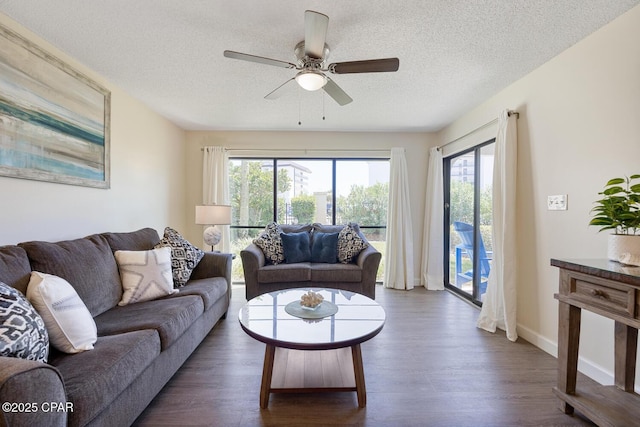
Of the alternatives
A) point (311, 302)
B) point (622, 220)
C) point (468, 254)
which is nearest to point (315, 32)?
point (311, 302)

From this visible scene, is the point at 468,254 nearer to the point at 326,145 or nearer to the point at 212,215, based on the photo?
the point at 326,145

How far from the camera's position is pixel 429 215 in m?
4.17

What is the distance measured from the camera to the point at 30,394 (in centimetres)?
90

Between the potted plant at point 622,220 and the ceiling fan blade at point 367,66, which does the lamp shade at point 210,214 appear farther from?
the potted plant at point 622,220

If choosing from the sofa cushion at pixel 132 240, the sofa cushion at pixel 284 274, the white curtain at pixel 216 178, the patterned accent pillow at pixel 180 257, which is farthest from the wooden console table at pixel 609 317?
the white curtain at pixel 216 178

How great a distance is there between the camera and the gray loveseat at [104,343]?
94 centimetres

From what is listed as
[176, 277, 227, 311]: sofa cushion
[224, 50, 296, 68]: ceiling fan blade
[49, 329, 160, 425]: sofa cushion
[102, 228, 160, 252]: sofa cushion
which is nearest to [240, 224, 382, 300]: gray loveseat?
[176, 277, 227, 311]: sofa cushion

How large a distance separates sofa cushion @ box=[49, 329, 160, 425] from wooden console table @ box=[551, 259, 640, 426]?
2.36 m

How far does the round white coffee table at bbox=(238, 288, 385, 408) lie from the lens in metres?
1.55

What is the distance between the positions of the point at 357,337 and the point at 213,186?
3401 mm

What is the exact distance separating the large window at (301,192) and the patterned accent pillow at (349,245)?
82cm

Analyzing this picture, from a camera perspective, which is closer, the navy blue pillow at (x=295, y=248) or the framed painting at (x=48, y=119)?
the framed painting at (x=48, y=119)

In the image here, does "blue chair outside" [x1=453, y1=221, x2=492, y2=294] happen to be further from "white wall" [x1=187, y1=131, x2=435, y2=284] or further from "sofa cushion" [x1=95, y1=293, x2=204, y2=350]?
"sofa cushion" [x1=95, y1=293, x2=204, y2=350]

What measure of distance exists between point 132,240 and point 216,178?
187cm
